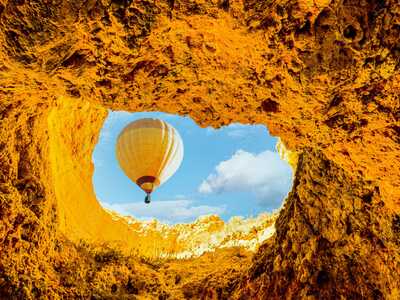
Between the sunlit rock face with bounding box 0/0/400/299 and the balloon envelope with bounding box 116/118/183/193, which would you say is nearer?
the sunlit rock face with bounding box 0/0/400/299

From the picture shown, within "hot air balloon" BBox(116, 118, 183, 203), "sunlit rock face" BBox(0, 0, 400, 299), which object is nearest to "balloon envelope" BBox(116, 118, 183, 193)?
"hot air balloon" BBox(116, 118, 183, 203)

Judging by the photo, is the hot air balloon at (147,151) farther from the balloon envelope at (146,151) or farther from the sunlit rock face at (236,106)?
the sunlit rock face at (236,106)

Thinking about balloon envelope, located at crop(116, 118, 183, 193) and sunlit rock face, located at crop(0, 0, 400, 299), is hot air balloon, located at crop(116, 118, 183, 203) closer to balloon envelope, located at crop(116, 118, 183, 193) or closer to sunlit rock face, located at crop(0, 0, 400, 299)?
balloon envelope, located at crop(116, 118, 183, 193)

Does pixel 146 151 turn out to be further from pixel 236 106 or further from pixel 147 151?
pixel 236 106

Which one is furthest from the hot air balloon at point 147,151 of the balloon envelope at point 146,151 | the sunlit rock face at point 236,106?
the sunlit rock face at point 236,106

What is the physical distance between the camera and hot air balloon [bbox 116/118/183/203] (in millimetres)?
9273

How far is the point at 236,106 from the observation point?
2654 millimetres

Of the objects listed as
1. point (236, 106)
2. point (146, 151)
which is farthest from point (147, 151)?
point (236, 106)

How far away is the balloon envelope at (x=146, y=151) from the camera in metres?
9.27

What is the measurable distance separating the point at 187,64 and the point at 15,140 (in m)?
1.85

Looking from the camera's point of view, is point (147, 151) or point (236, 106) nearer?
point (236, 106)

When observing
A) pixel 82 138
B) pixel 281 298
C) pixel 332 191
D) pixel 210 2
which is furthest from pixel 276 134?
pixel 82 138

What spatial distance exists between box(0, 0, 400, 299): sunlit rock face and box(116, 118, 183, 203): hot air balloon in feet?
16.3

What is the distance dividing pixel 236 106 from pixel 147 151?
678 centimetres
